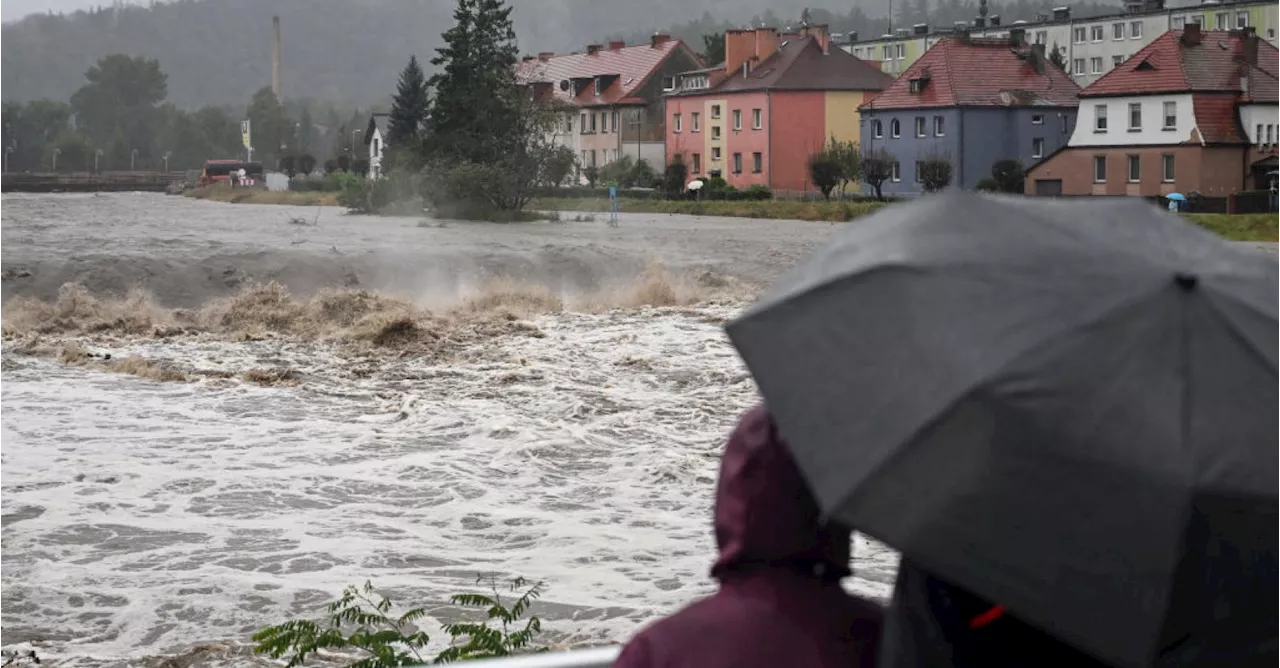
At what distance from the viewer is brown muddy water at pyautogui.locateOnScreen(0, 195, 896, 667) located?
37.1ft

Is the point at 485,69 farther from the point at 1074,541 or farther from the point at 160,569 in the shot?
the point at 1074,541

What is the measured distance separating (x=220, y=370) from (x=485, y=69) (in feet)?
139

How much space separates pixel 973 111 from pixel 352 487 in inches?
2445

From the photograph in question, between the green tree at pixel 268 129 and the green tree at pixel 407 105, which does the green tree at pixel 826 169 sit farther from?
the green tree at pixel 268 129

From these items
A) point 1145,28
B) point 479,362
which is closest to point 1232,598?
point 479,362

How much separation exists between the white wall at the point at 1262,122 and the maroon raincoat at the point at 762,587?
6123 cm

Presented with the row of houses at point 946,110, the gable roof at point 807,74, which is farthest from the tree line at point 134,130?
the gable roof at point 807,74

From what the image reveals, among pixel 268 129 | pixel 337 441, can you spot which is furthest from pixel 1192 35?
pixel 268 129

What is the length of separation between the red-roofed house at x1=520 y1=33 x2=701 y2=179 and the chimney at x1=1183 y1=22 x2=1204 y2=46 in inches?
1294

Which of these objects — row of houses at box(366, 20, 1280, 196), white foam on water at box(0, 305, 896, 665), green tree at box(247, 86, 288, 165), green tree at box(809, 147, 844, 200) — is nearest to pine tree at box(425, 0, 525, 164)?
row of houses at box(366, 20, 1280, 196)

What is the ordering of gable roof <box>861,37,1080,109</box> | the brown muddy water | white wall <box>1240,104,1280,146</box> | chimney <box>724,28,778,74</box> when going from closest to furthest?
the brown muddy water, white wall <box>1240,104,1280,146</box>, gable roof <box>861,37,1080,109</box>, chimney <box>724,28,778,74</box>

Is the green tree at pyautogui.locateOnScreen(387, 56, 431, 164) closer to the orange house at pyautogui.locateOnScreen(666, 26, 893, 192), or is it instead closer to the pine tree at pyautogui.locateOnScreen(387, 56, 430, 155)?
the pine tree at pyautogui.locateOnScreen(387, 56, 430, 155)

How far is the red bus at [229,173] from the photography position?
10406 cm

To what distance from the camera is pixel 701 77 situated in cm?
9025
